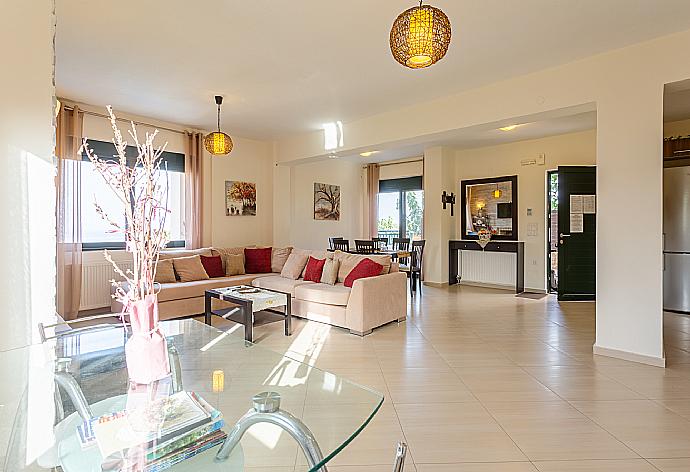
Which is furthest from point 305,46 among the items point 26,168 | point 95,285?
point 95,285

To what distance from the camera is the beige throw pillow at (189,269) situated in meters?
5.49

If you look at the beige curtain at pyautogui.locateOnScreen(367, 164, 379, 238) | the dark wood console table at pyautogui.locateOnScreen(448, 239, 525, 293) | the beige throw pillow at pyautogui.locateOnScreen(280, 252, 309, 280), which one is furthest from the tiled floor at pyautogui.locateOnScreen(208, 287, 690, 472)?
the beige curtain at pyautogui.locateOnScreen(367, 164, 379, 238)

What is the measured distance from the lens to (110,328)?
8.15 ft

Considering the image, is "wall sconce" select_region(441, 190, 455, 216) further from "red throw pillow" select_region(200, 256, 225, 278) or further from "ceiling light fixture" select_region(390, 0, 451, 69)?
"ceiling light fixture" select_region(390, 0, 451, 69)

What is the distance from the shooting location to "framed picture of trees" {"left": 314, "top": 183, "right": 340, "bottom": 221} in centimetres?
880

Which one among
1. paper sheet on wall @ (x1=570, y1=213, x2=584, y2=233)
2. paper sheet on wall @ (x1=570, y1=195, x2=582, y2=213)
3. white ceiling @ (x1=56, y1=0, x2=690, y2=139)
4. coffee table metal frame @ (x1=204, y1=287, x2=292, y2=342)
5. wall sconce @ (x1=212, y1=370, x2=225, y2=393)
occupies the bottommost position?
coffee table metal frame @ (x1=204, y1=287, x2=292, y2=342)

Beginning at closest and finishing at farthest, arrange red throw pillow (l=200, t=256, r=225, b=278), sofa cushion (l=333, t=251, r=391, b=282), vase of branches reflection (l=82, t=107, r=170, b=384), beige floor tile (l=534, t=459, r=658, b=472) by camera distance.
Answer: vase of branches reflection (l=82, t=107, r=170, b=384)
beige floor tile (l=534, t=459, r=658, b=472)
sofa cushion (l=333, t=251, r=391, b=282)
red throw pillow (l=200, t=256, r=225, b=278)

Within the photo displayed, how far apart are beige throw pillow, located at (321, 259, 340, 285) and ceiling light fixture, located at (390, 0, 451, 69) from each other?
3.43 metres

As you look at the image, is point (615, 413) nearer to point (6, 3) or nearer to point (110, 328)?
point (110, 328)

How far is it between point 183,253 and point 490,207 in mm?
5567

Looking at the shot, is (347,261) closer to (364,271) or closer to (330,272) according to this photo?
(330,272)

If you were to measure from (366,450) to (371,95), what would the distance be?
394 centimetres

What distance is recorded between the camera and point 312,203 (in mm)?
8688

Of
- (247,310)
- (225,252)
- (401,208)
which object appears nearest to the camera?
(247,310)
